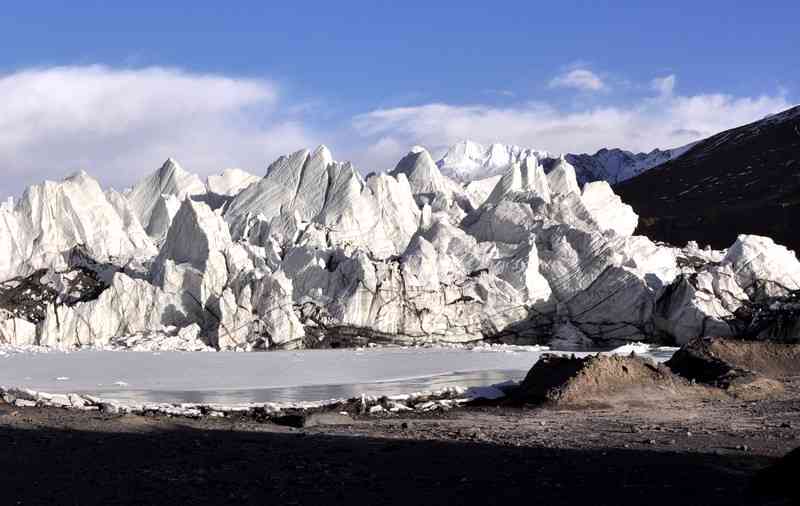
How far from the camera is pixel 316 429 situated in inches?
426

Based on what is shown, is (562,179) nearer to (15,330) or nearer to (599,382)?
(15,330)

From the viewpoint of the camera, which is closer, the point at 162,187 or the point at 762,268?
the point at 762,268

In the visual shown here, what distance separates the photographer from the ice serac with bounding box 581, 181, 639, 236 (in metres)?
34.3

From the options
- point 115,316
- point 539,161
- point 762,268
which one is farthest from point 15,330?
point 539,161

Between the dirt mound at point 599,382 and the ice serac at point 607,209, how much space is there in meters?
19.9

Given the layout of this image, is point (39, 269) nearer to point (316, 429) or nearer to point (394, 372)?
point (394, 372)

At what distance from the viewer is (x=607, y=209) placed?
114 feet

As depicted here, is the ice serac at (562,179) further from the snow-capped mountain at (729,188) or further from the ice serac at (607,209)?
the snow-capped mountain at (729,188)

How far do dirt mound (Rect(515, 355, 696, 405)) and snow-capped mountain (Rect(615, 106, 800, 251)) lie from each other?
121 ft

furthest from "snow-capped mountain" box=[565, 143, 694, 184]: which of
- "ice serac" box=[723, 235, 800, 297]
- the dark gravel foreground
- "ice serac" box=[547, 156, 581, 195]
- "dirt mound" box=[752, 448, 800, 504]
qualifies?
"dirt mound" box=[752, 448, 800, 504]

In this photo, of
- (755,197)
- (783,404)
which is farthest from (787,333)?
(755,197)

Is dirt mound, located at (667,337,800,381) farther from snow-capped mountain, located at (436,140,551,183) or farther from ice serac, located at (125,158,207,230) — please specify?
snow-capped mountain, located at (436,140,551,183)

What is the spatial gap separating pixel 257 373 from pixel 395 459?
8861 millimetres

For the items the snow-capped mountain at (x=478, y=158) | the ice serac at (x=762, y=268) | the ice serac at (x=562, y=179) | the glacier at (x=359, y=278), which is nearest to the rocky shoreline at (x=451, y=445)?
the glacier at (x=359, y=278)
